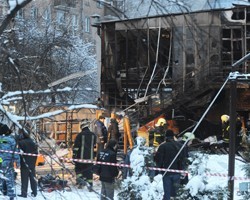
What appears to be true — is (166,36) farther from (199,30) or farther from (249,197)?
(199,30)

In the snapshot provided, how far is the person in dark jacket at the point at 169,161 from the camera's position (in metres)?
11.1

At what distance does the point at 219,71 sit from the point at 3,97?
65.7 ft

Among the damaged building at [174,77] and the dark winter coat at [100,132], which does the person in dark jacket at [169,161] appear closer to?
the dark winter coat at [100,132]

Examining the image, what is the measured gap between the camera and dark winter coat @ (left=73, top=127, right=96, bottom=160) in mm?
13883

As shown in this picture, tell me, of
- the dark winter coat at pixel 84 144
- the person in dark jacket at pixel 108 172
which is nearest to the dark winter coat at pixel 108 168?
the person in dark jacket at pixel 108 172

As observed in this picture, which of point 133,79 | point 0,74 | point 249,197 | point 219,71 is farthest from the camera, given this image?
point 133,79

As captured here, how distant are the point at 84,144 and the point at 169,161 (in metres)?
3.26

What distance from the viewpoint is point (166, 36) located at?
1001 inches

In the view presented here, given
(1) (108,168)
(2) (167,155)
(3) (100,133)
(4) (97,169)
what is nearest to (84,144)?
(4) (97,169)

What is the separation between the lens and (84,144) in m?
13.9

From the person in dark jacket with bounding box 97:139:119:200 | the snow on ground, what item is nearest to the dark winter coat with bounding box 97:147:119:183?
the person in dark jacket with bounding box 97:139:119:200

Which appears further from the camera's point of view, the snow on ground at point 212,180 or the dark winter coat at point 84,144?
the dark winter coat at point 84,144

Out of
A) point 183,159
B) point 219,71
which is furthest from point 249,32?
point 183,159

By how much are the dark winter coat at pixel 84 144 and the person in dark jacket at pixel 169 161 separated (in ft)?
9.73
